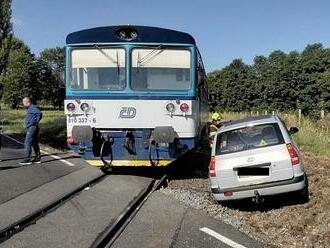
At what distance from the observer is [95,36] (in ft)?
41.8

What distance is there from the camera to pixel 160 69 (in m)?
12.6

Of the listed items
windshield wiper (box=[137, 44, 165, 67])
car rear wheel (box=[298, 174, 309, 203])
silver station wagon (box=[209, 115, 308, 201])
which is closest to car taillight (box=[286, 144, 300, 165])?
silver station wagon (box=[209, 115, 308, 201])

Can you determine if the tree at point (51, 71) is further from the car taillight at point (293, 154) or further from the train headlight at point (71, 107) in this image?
the car taillight at point (293, 154)

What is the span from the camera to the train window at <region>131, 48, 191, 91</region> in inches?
496

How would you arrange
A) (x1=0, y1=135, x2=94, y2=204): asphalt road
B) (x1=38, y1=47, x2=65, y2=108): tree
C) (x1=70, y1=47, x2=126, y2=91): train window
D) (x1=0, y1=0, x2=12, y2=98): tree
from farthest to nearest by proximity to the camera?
(x1=38, y1=47, x2=65, y2=108): tree < (x1=0, y1=0, x2=12, y2=98): tree < (x1=70, y1=47, x2=126, y2=91): train window < (x1=0, y1=135, x2=94, y2=204): asphalt road

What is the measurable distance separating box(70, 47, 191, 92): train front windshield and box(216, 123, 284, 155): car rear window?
2526 millimetres

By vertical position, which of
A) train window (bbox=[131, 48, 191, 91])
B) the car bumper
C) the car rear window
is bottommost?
the car bumper

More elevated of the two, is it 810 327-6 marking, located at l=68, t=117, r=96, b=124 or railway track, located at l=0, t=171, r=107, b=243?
810 327-6 marking, located at l=68, t=117, r=96, b=124

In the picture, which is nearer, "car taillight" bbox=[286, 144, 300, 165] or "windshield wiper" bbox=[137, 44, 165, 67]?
"car taillight" bbox=[286, 144, 300, 165]

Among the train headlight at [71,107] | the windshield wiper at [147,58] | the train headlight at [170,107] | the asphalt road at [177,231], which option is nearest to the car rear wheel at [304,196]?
the asphalt road at [177,231]

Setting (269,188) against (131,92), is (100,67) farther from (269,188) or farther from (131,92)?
(269,188)

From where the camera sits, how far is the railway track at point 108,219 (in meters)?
7.29

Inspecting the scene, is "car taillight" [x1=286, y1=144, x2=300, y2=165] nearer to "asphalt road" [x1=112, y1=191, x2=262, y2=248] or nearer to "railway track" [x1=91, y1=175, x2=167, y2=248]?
"asphalt road" [x1=112, y1=191, x2=262, y2=248]

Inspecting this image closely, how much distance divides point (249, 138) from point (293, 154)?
874 millimetres
